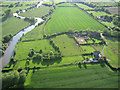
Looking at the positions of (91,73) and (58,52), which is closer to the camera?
(91,73)

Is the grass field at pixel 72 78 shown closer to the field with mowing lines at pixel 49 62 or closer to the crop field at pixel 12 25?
the field with mowing lines at pixel 49 62

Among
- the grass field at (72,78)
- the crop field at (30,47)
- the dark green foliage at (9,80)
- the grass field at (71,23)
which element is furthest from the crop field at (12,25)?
the grass field at (72,78)

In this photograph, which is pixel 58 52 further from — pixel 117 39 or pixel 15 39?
pixel 117 39

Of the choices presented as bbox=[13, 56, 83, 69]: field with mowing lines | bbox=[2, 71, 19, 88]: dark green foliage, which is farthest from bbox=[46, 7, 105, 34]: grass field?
bbox=[2, 71, 19, 88]: dark green foliage

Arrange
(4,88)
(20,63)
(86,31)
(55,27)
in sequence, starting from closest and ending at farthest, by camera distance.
Result: 1. (4,88)
2. (20,63)
3. (86,31)
4. (55,27)

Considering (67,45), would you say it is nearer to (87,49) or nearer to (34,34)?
(87,49)

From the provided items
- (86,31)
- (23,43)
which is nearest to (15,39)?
(23,43)

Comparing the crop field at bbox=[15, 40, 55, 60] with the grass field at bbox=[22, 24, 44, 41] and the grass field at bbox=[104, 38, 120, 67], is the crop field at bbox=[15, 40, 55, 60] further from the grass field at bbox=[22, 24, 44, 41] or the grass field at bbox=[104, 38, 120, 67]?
the grass field at bbox=[104, 38, 120, 67]
